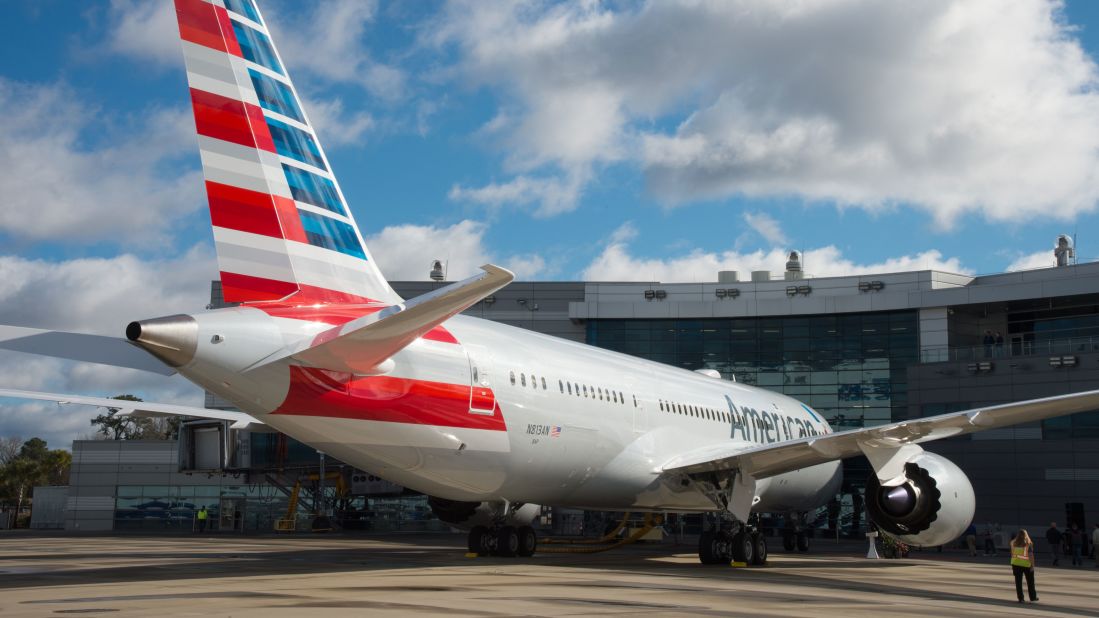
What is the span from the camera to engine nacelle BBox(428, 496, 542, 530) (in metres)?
17.1

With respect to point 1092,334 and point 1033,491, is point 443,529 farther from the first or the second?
point 1092,334

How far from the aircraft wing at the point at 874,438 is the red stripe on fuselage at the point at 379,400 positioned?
540cm

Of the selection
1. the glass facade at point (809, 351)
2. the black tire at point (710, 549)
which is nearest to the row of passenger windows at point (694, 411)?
the black tire at point (710, 549)

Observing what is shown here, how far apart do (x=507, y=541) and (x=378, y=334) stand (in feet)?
25.4

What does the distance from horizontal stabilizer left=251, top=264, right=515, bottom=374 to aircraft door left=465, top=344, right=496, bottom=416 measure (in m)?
2.04

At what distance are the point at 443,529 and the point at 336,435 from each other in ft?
104

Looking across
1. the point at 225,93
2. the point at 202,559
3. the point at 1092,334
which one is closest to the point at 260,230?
the point at 225,93

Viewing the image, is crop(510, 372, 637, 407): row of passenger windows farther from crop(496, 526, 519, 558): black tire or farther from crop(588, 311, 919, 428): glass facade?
crop(588, 311, 919, 428): glass facade

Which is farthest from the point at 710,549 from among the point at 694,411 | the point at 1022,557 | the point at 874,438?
the point at 1022,557

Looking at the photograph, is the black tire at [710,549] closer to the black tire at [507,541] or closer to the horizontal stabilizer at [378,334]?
the black tire at [507,541]

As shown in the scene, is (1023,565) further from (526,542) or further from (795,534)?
(795,534)

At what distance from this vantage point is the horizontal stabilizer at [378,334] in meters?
10.0

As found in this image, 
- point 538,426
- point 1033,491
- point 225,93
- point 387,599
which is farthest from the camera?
point 1033,491

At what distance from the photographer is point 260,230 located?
38.1 feet
